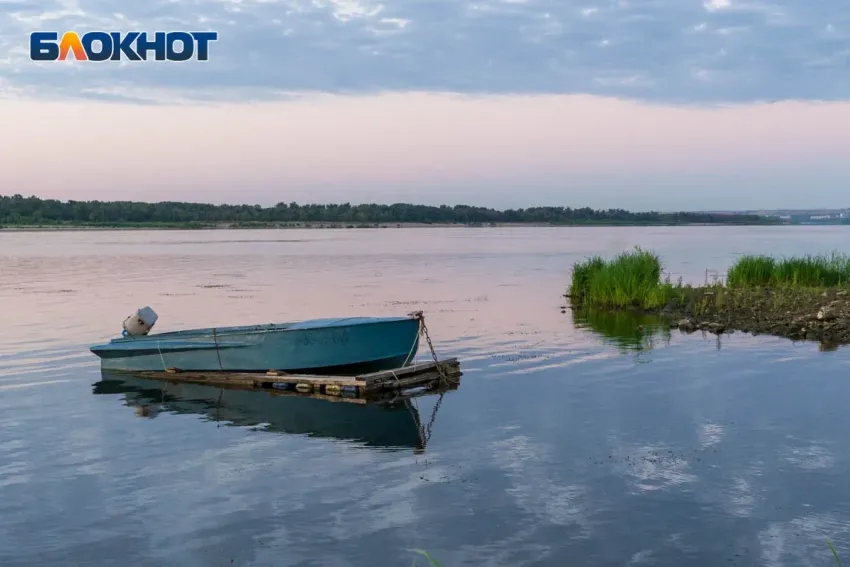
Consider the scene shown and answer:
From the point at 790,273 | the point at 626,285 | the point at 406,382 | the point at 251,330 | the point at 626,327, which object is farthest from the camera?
the point at 626,285

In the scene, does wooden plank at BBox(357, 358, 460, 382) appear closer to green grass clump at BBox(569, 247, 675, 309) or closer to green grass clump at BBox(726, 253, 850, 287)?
green grass clump at BBox(569, 247, 675, 309)

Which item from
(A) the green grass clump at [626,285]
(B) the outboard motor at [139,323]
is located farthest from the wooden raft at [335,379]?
(A) the green grass clump at [626,285]

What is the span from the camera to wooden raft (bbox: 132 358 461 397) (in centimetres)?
1529

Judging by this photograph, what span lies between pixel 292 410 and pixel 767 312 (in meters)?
14.8

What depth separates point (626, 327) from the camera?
2439 centimetres

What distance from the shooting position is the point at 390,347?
664 inches

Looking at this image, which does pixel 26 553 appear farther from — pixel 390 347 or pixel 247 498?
pixel 390 347

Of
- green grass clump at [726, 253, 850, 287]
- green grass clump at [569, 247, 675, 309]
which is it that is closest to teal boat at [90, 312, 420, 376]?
green grass clump at [569, 247, 675, 309]

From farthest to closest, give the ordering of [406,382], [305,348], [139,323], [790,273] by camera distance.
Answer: [790,273], [139,323], [305,348], [406,382]

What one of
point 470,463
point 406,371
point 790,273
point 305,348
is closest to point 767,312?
point 790,273

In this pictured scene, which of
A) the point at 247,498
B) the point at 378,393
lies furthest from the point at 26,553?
the point at 378,393

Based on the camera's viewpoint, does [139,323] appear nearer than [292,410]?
No

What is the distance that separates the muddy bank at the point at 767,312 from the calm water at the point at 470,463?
127 cm

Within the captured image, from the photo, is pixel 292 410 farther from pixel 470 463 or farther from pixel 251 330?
pixel 470 463
